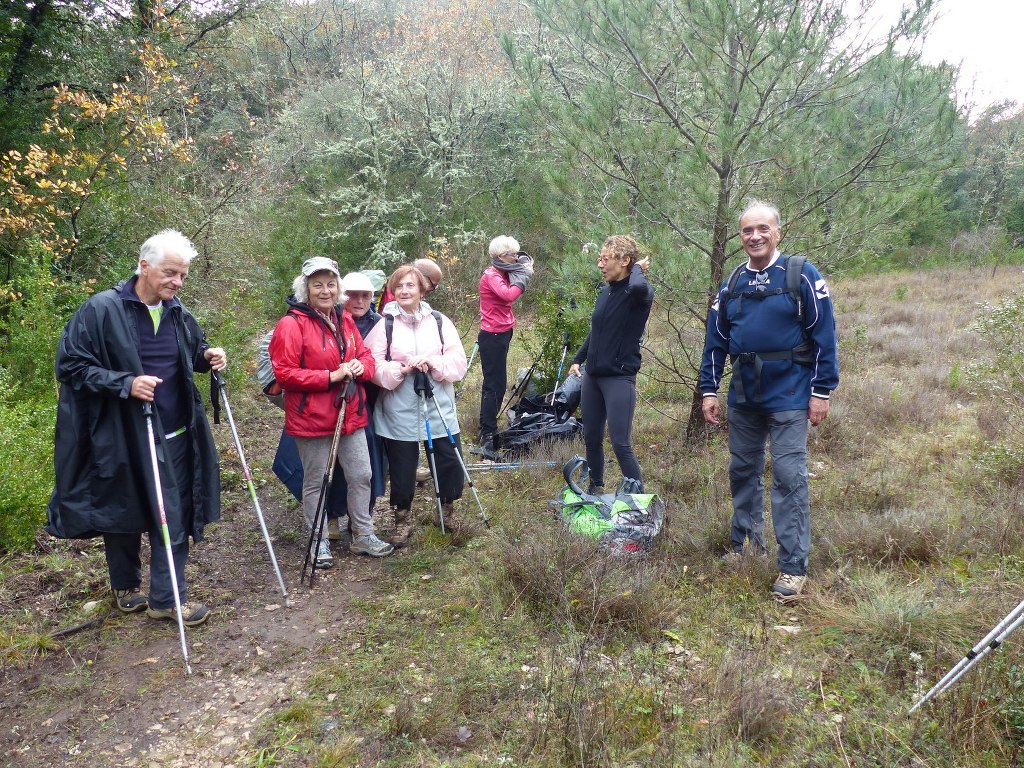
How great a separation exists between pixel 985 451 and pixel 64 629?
21.8 ft

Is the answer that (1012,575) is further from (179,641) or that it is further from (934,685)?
(179,641)

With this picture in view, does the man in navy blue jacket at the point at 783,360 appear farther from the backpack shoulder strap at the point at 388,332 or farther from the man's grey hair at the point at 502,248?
the man's grey hair at the point at 502,248

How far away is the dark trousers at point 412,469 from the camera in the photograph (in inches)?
199

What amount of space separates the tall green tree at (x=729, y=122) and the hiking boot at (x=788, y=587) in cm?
268

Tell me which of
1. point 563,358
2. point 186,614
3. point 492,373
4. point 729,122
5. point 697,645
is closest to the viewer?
point 697,645

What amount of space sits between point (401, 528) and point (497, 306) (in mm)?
2620

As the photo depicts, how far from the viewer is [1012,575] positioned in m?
3.83

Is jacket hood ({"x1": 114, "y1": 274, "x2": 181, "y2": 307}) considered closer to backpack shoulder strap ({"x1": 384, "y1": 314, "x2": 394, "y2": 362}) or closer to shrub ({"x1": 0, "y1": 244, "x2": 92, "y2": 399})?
backpack shoulder strap ({"x1": 384, "y1": 314, "x2": 394, "y2": 362})

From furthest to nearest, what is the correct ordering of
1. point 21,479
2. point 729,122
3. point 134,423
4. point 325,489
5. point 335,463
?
point 729,122 < point 335,463 < point 21,479 < point 325,489 < point 134,423

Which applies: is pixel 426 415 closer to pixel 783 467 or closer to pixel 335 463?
pixel 335 463

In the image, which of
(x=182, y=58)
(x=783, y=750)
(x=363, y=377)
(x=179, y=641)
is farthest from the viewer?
(x=182, y=58)

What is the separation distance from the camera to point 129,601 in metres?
4.03

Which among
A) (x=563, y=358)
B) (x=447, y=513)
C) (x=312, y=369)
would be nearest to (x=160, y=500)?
(x=312, y=369)

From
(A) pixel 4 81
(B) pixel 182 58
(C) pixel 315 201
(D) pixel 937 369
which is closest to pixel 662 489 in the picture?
(D) pixel 937 369
